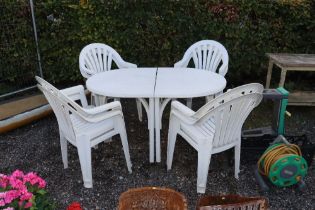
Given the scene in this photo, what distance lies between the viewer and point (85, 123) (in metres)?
2.67

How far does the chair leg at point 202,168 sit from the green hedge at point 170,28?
2257 mm

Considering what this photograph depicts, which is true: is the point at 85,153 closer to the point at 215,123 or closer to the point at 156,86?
the point at 156,86

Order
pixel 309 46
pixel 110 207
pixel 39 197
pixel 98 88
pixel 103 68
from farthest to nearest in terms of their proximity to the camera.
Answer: pixel 309 46 → pixel 103 68 → pixel 98 88 → pixel 110 207 → pixel 39 197

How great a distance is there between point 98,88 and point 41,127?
4.74ft

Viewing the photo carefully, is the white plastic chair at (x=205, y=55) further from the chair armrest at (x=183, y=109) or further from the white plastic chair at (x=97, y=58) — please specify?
the chair armrest at (x=183, y=109)

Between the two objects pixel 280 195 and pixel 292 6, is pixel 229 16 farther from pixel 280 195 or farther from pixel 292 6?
pixel 280 195

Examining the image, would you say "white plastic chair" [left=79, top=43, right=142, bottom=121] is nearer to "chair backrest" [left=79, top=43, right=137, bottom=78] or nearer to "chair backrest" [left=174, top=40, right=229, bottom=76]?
"chair backrest" [left=79, top=43, right=137, bottom=78]

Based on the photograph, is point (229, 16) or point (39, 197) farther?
point (229, 16)

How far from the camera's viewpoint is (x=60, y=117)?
2.63 metres

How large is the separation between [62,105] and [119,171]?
2.95 ft

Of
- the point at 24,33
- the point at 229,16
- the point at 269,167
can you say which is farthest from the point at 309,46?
the point at 24,33

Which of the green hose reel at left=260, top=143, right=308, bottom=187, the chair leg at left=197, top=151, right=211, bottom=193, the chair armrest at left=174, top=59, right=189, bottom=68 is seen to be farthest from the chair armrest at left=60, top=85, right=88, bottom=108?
the green hose reel at left=260, top=143, right=308, bottom=187

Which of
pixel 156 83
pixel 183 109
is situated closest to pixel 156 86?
pixel 156 83

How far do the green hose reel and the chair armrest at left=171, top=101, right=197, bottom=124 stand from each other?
2.40 ft
